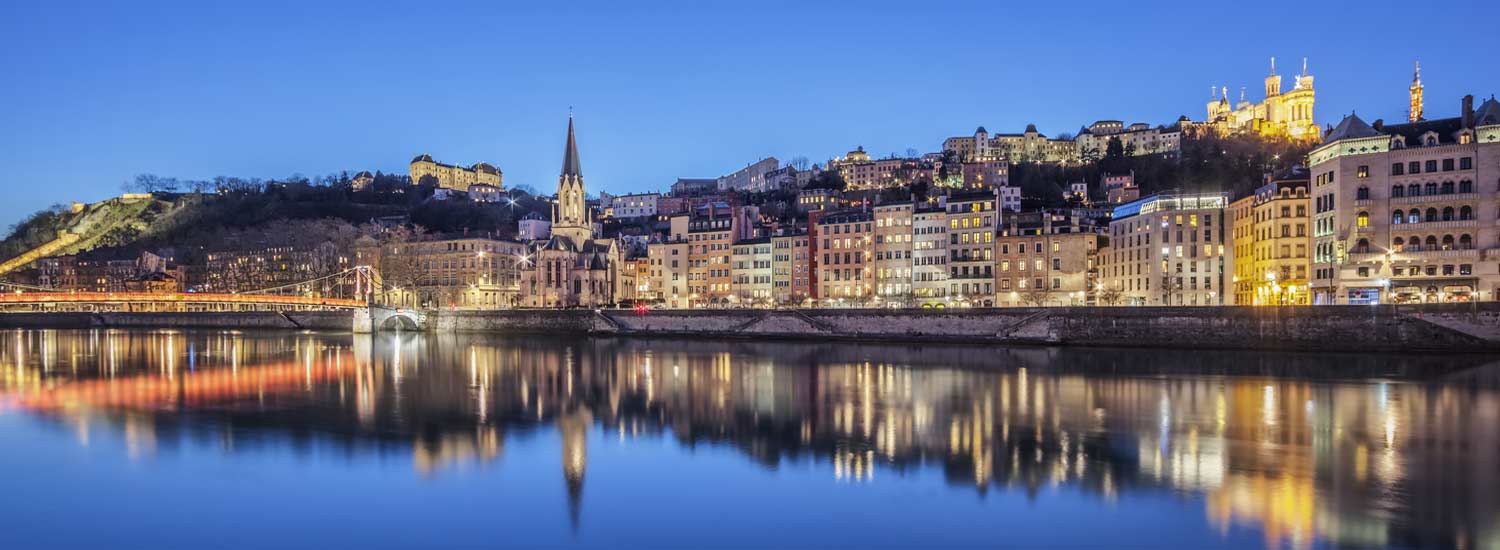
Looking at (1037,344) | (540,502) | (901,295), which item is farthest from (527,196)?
(540,502)

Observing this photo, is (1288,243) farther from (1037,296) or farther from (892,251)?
(892,251)

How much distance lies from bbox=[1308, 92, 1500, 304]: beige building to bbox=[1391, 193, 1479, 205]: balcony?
0.13 ft

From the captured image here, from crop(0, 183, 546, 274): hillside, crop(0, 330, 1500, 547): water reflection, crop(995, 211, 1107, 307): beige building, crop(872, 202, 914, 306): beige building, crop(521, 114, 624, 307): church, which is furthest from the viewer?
crop(0, 183, 546, 274): hillside

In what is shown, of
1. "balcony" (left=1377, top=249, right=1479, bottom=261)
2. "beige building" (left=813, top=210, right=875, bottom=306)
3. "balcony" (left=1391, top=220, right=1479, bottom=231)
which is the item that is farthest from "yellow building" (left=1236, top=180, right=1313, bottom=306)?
"beige building" (left=813, top=210, right=875, bottom=306)

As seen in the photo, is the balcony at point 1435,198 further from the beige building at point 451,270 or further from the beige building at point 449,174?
the beige building at point 449,174

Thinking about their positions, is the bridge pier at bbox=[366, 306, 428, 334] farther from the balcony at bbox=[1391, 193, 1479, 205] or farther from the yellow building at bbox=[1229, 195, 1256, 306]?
the balcony at bbox=[1391, 193, 1479, 205]

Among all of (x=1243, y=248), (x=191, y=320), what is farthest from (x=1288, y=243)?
(x=191, y=320)

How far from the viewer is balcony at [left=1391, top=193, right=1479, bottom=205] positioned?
43.0m

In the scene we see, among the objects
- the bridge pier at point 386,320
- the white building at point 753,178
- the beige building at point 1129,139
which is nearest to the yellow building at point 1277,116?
the beige building at point 1129,139

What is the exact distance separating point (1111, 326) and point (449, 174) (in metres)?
151

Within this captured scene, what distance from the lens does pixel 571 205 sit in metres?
93.7

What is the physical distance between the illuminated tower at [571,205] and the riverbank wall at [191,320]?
23010mm

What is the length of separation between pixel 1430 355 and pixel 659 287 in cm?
6020

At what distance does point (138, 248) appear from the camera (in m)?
132
